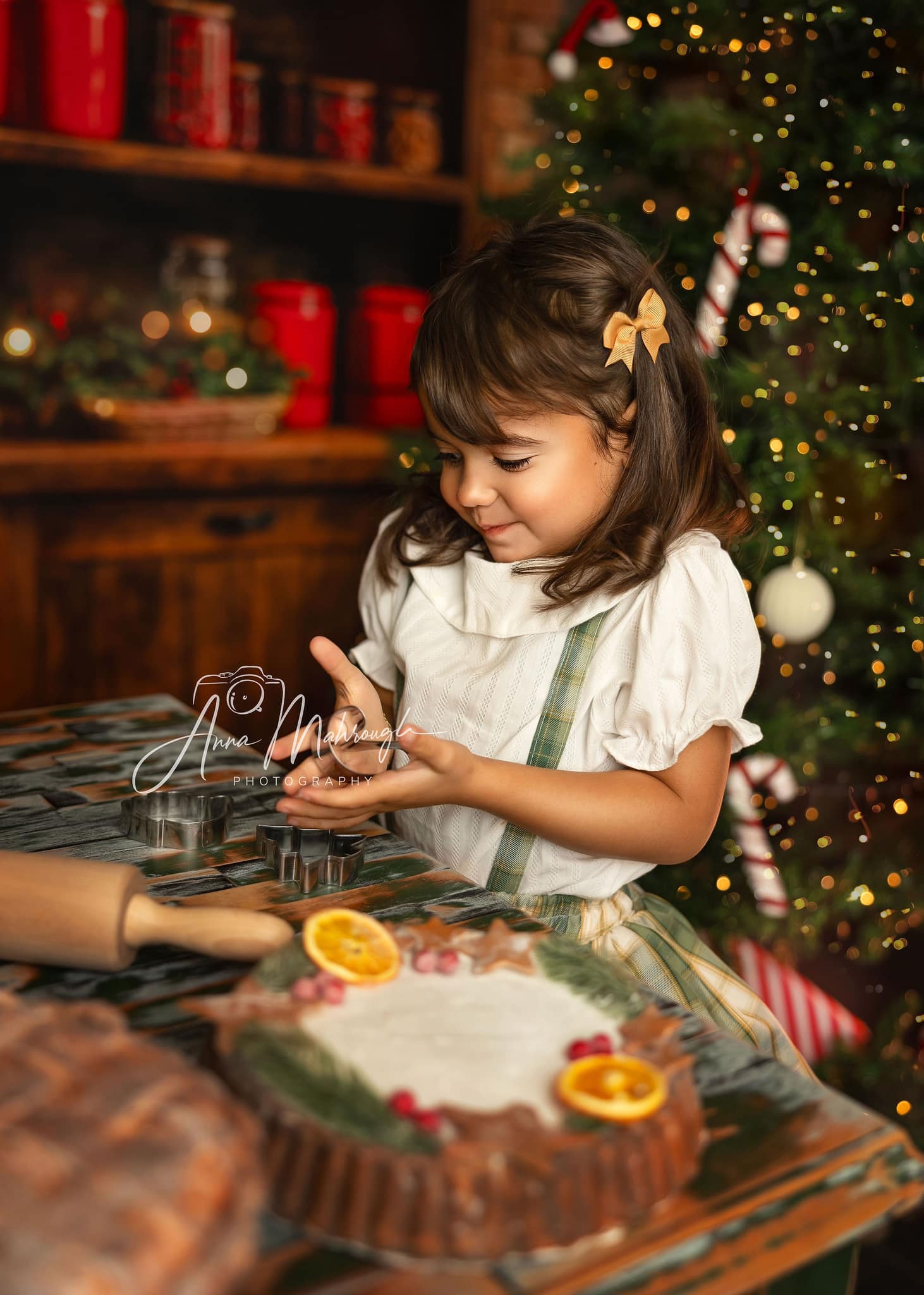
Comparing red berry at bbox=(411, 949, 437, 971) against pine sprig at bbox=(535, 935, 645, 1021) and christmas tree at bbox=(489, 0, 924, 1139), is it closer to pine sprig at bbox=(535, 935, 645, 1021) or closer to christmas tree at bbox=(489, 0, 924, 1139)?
pine sprig at bbox=(535, 935, 645, 1021)

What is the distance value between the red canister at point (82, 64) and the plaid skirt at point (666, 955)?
1.94 meters

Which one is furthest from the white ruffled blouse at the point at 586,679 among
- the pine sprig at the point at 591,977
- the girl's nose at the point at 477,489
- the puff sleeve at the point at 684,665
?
the pine sprig at the point at 591,977

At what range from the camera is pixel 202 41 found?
97.3 inches

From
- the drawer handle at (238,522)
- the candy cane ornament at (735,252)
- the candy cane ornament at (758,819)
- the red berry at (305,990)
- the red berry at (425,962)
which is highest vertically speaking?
the candy cane ornament at (735,252)

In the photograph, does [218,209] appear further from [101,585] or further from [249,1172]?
[249,1172]

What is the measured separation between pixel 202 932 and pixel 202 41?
2262 mm

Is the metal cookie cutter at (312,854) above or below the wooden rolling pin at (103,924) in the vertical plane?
below

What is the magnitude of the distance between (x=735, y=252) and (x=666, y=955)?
3.58ft

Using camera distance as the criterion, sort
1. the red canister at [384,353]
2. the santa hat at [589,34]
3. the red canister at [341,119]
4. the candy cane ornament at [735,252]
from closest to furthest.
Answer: the candy cane ornament at [735,252]
the santa hat at [589,34]
the red canister at [341,119]
the red canister at [384,353]

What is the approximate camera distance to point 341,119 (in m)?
2.71

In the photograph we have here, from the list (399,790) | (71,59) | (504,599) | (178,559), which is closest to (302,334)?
(178,559)

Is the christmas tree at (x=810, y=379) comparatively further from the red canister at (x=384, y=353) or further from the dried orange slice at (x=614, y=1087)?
the dried orange slice at (x=614, y=1087)

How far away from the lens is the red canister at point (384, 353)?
9.28ft

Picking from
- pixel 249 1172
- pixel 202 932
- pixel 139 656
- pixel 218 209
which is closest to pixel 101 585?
pixel 139 656
